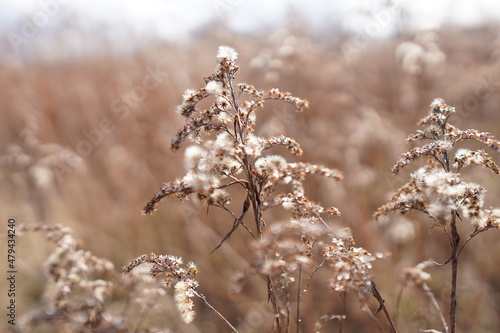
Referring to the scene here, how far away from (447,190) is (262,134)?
9.09 ft

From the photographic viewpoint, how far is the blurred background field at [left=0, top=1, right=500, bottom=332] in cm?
299

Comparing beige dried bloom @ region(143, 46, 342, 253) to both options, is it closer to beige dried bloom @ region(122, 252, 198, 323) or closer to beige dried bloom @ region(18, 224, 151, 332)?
beige dried bloom @ region(122, 252, 198, 323)

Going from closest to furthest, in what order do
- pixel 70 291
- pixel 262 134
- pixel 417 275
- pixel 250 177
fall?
pixel 250 177
pixel 417 275
pixel 70 291
pixel 262 134

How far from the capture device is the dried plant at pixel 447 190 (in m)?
1.07

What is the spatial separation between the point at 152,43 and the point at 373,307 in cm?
569

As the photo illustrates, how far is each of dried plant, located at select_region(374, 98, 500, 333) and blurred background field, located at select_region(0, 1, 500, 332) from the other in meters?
1.00

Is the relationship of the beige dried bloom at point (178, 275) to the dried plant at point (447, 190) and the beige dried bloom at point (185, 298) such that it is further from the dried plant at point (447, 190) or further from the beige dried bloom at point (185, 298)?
the dried plant at point (447, 190)

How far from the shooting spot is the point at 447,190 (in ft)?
3.46

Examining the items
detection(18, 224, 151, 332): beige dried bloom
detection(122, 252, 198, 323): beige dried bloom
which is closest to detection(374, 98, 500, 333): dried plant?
detection(122, 252, 198, 323): beige dried bloom

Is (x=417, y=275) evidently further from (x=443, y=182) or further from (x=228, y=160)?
(x=228, y=160)

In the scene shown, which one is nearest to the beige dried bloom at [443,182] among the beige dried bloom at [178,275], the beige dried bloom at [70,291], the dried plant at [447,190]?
the dried plant at [447,190]

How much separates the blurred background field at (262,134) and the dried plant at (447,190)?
100cm

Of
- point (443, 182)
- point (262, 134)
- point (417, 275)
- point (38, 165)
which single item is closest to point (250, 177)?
point (443, 182)

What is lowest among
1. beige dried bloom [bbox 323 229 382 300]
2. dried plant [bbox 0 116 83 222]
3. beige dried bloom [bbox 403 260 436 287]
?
beige dried bloom [bbox 323 229 382 300]
